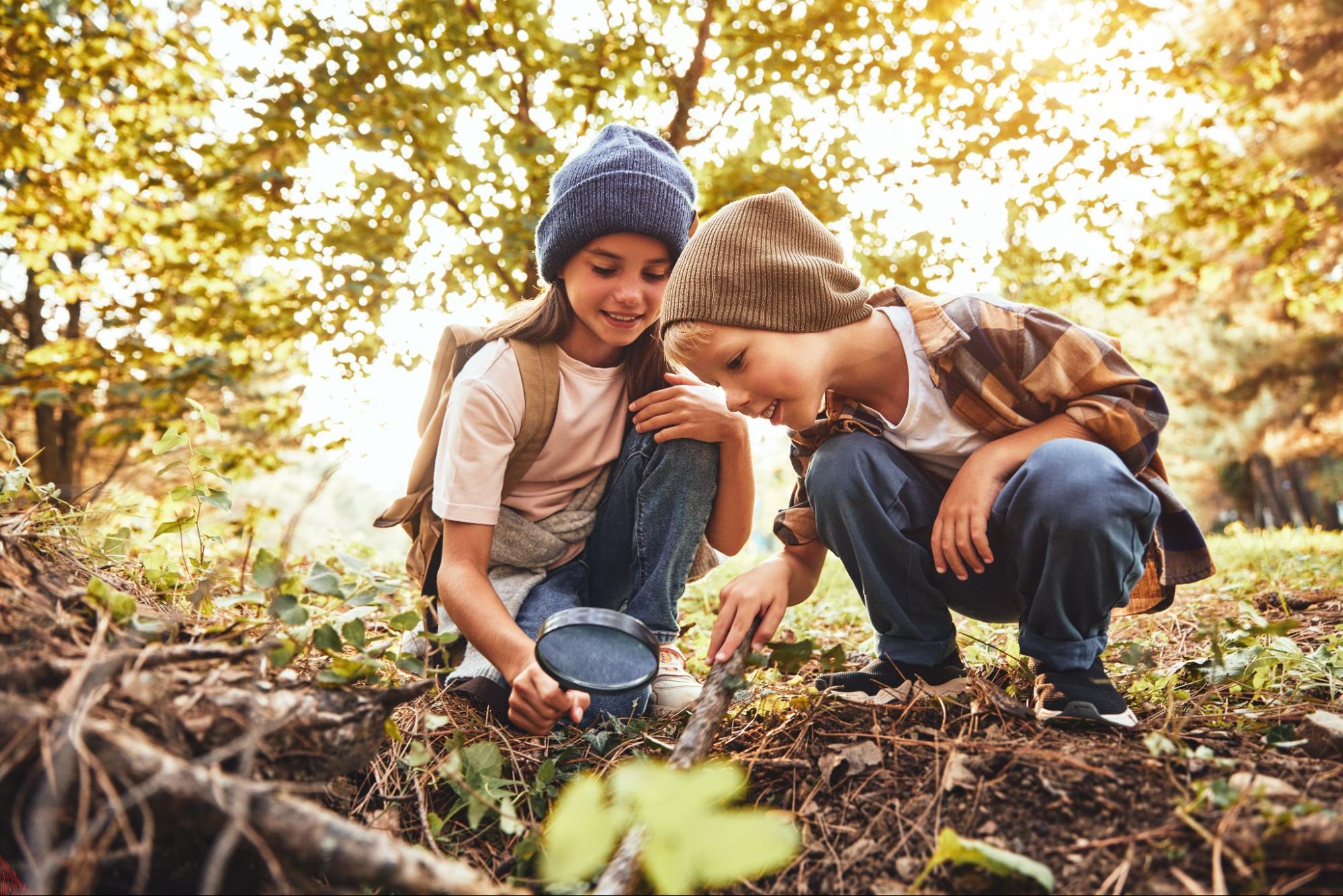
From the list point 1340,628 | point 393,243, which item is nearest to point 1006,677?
point 1340,628

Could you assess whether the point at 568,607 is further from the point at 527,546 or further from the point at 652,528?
the point at 652,528

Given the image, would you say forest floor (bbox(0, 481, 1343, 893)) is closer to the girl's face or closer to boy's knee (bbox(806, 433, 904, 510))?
boy's knee (bbox(806, 433, 904, 510))

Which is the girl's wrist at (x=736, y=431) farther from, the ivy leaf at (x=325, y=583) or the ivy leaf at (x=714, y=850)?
the ivy leaf at (x=714, y=850)

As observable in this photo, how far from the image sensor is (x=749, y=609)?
6.16 ft

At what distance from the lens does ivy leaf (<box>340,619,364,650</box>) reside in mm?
1362

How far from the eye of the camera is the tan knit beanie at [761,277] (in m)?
1.99

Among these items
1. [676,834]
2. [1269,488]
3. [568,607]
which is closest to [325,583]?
[676,834]

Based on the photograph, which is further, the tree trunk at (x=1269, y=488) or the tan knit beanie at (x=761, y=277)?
the tree trunk at (x=1269, y=488)

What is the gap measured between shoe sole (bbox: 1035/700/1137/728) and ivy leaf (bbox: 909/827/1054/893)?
0.54 m

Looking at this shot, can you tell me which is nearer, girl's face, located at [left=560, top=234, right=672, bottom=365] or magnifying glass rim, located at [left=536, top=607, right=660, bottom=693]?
magnifying glass rim, located at [left=536, top=607, right=660, bottom=693]

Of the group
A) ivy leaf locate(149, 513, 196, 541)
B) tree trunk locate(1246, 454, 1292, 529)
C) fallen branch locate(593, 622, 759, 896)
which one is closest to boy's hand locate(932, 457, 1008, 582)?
fallen branch locate(593, 622, 759, 896)

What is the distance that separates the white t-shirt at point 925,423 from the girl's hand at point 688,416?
0.55 metres

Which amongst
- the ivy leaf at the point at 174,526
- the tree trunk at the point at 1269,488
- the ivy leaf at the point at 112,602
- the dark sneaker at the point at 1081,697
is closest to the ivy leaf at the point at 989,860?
the dark sneaker at the point at 1081,697

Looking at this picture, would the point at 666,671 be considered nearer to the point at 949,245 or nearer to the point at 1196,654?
the point at 1196,654
